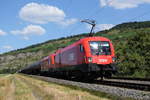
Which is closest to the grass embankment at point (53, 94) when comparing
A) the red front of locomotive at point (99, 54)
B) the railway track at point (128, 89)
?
the railway track at point (128, 89)

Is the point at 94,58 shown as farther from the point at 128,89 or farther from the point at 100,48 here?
the point at 128,89

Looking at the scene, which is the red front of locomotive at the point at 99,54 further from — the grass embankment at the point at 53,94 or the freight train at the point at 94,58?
the grass embankment at the point at 53,94

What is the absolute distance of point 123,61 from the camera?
35062mm

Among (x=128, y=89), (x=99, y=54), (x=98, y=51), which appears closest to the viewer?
(x=128, y=89)

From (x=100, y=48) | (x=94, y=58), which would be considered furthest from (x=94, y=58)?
(x=100, y=48)

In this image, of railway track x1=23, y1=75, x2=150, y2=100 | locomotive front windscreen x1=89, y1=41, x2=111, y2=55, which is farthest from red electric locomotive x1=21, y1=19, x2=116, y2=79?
railway track x1=23, y1=75, x2=150, y2=100

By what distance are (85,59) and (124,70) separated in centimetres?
1312

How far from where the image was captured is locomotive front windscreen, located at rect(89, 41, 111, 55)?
2175 centimetres

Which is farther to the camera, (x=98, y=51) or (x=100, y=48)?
(x=100, y=48)

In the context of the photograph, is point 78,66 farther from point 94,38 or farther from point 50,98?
point 50,98

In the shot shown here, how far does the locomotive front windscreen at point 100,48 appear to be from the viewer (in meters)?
21.8

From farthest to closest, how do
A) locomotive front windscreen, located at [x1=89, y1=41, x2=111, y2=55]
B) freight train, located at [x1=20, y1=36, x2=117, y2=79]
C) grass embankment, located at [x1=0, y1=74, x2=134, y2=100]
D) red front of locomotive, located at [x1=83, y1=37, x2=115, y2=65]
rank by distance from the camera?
1. locomotive front windscreen, located at [x1=89, y1=41, x2=111, y2=55]
2. red front of locomotive, located at [x1=83, y1=37, x2=115, y2=65]
3. freight train, located at [x1=20, y1=36, x2=117, y2=79]
4. grass embankment, located at [x1=0, y1=74, x2=134, y2=100]

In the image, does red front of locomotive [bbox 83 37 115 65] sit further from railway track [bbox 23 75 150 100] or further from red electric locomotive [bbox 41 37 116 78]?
railway track [bbox 23 75 150 100]

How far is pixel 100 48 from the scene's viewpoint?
72.3 ft
